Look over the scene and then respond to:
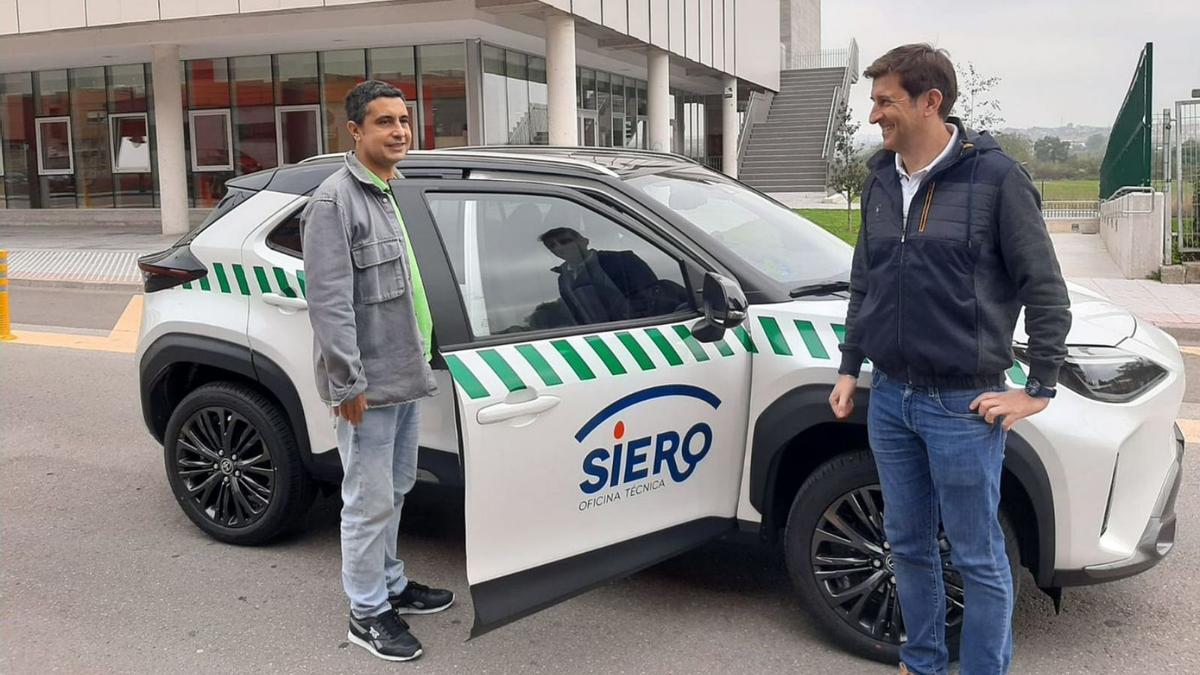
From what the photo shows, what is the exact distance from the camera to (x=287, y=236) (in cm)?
430

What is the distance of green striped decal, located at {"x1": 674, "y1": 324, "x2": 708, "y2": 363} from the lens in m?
3.44

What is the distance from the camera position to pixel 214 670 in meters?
3.53

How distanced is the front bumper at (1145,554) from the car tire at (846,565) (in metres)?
0.17

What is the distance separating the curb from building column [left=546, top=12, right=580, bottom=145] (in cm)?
892

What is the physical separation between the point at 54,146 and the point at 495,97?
41.4ft

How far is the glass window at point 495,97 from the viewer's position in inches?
899

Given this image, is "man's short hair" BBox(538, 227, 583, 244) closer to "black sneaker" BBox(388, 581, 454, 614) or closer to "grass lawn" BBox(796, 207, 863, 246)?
"black sneaker" BBox(388, 581, 454, 614)

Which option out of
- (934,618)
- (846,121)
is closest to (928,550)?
(934,618)

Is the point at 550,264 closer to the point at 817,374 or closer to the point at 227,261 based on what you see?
the point at 817,374

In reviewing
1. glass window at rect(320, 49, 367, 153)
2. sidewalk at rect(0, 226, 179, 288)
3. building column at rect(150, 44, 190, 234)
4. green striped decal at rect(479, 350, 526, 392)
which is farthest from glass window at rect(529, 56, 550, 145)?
green striped decal at rect(479, 350, 526, 392)

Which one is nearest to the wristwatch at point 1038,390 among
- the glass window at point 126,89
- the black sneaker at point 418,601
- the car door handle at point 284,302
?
the black sneaker at point 418,601

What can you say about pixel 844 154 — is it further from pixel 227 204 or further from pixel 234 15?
pixel 227 204

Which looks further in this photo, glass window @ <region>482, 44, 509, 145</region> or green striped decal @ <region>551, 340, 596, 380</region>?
glass window @ <region>482, 44, 509, 145</region>

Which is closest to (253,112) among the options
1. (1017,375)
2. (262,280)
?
(262,280)
